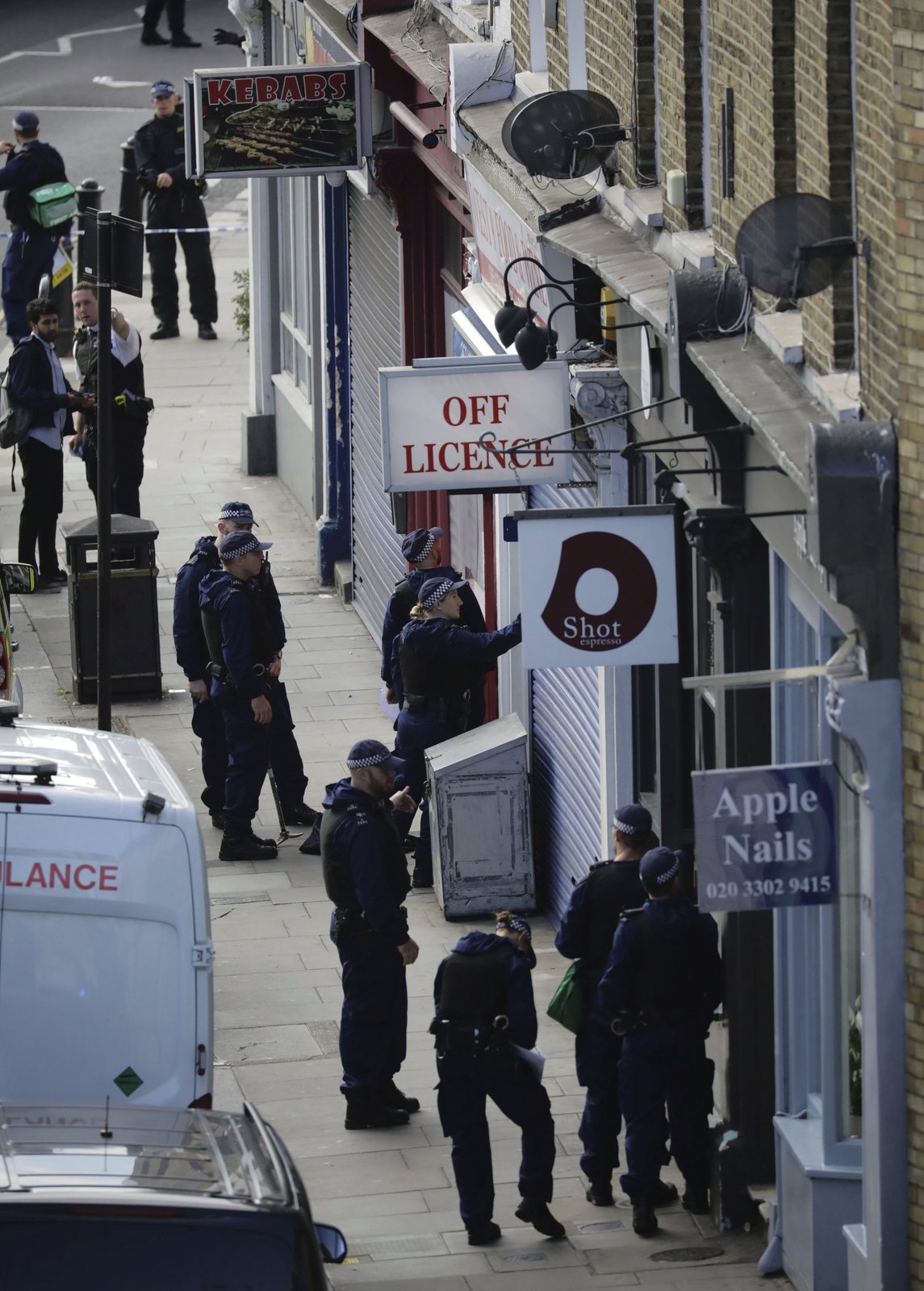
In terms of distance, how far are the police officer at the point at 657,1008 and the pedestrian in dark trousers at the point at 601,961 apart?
0.77 ft

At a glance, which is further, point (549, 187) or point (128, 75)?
point (128, 75)

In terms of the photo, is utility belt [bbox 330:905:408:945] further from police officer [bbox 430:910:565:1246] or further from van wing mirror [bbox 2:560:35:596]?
van wing mirror [bbox 2:560:35:596]

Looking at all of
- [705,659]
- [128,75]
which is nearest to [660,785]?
[705,659]

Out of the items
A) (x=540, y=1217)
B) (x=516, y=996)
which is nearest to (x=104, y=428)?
(x=516, y=996)

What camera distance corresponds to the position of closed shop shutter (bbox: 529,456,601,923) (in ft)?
40.9

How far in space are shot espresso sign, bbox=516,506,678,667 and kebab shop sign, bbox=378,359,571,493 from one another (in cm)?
145

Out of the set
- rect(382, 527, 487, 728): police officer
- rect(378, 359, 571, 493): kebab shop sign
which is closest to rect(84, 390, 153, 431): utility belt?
rect(382, 527, 487, 728): police officer

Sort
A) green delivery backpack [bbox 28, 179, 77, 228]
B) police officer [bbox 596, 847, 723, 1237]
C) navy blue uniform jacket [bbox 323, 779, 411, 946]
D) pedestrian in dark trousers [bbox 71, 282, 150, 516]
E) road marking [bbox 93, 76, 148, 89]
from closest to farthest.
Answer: police officer [bbox 596, 847, 723, 1237]
navy blue uniform jacket [bbox 323, 779, 411, 946]
pedestrian in dark trousers [bbox 71, 282, 150, 516]
green delivery backpack [bbox 28, 179, 77, 228]
road marking [bbox 93, 76, 148, 89]

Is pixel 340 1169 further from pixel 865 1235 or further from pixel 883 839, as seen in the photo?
pixel 883 839

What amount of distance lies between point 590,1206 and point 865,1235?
1999mm

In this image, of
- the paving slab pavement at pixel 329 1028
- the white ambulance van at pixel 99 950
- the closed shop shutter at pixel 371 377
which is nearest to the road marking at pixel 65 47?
A: the paving slab pavement at pixel 329 1028

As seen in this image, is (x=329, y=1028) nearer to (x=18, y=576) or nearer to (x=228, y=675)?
(x=228, y=675)

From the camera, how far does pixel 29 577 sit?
14.7 m

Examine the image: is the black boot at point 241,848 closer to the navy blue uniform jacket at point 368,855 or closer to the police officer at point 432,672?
the police officer at point 432,672
